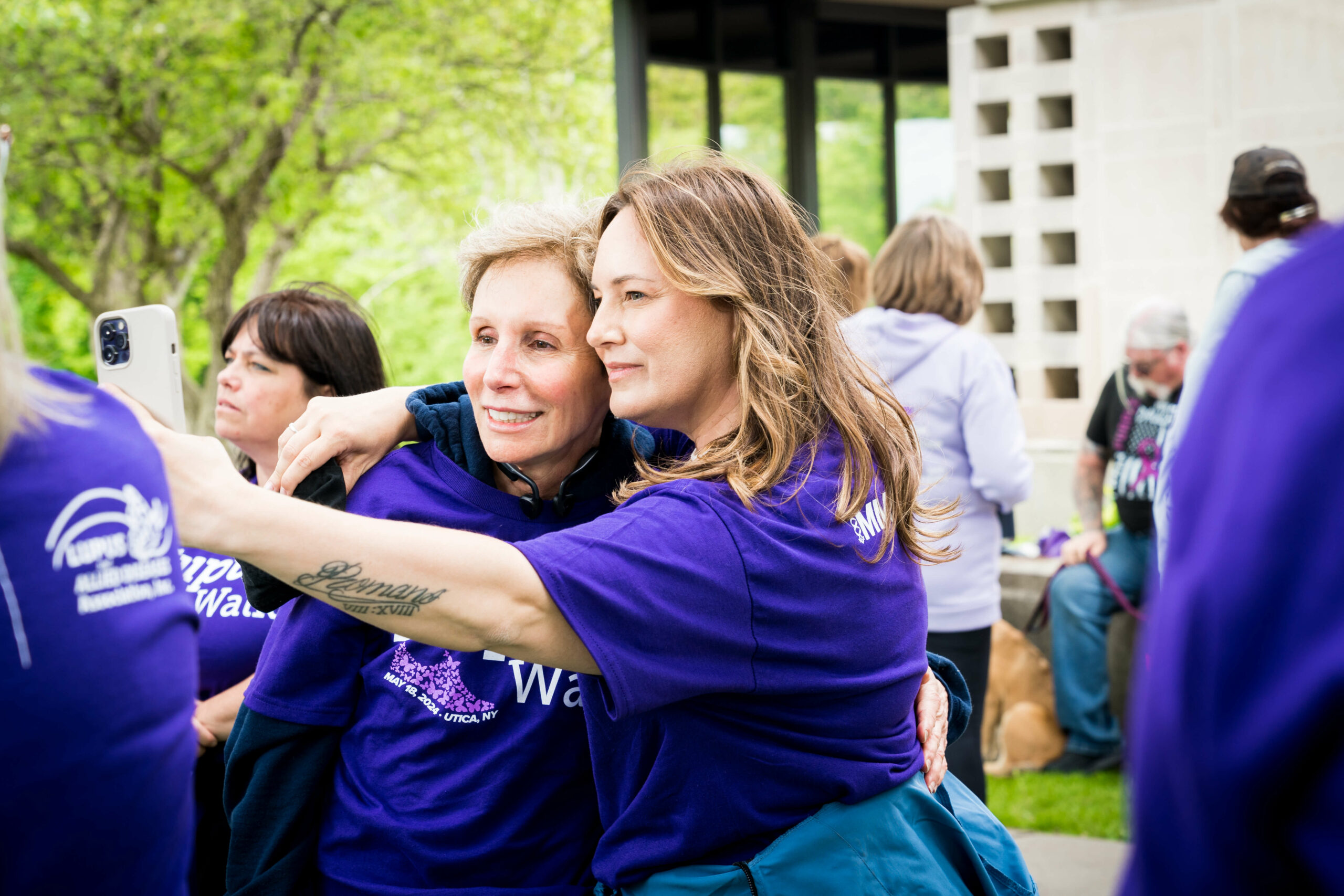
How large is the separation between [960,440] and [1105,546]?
2.00 metres

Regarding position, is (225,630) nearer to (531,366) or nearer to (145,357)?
(145,357)

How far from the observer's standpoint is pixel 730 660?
1.52 m

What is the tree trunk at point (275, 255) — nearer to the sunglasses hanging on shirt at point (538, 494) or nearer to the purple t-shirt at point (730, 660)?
the sunglasses hanging on shirt at point (538, 494)

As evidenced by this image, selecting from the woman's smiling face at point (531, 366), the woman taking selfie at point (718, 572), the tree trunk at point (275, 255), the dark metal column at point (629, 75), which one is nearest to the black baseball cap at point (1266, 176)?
the woman taking selfie at point (718, 572)

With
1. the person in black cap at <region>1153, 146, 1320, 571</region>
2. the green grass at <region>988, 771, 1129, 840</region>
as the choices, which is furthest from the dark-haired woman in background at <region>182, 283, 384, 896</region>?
the green grass at <region>988, 771, 1129, 840</region>

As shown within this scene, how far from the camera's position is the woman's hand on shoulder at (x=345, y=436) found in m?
1.88

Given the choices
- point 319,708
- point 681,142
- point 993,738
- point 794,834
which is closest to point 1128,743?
point 794,834

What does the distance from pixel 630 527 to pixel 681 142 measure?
7822mm

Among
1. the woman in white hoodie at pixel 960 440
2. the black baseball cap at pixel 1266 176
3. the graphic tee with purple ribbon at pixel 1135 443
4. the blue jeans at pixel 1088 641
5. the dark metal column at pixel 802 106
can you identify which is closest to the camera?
the black baseball cap at pixel 1266 176


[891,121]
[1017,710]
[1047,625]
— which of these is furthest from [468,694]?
[891,121]

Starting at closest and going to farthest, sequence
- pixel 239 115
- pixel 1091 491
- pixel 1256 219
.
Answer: pixel 1256 219, pixel 1091 491, pixel 239 115

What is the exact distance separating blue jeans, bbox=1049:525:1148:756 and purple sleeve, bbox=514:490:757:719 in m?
4.57

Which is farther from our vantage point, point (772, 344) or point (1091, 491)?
point (1091, 491)

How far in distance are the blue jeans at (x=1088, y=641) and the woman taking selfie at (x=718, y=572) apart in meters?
3.95
